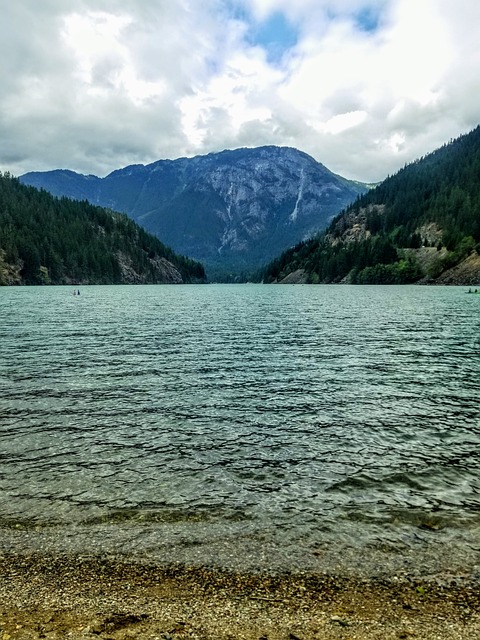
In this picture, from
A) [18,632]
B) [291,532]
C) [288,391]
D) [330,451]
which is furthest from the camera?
[288,391]

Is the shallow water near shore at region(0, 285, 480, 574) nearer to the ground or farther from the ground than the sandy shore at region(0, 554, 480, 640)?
nearer to the ground

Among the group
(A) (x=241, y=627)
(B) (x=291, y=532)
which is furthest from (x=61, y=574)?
(B) (x=291, y=532)

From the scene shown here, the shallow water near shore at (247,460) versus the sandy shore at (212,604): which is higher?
the sandy shore at (212,604)

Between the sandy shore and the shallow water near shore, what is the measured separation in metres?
0.72

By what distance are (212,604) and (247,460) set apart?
7.46 metres

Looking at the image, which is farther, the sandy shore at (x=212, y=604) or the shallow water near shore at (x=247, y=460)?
the shallow water near shore at (x=247, y=460)

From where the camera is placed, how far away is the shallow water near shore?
1038cm

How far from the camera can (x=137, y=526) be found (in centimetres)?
1110

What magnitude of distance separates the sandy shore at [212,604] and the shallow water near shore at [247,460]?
715 mm

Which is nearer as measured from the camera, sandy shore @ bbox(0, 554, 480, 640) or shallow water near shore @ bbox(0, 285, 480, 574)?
sandy shore @ bbox(0, 554, 480, 640)

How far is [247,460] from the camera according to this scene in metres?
15.4

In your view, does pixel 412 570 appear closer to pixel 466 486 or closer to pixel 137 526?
pixel 466 486

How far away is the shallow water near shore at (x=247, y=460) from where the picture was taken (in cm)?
1038

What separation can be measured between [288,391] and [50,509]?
15.6m
